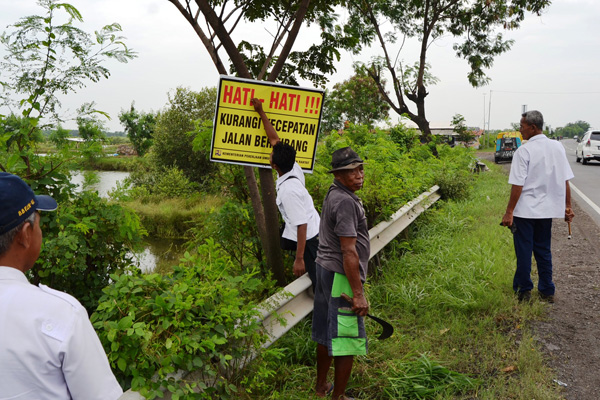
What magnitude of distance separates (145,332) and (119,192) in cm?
166

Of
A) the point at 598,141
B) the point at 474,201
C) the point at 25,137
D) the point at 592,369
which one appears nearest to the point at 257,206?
the point at 25,137

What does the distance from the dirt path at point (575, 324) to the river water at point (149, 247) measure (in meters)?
3.40

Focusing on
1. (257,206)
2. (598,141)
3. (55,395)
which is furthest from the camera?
(598,141)

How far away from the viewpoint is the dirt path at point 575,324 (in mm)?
3629

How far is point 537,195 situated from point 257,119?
3062 mm

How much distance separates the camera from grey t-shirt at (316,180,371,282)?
3184mm

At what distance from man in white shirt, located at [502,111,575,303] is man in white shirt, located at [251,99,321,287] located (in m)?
2.34

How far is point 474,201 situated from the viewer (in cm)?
1076

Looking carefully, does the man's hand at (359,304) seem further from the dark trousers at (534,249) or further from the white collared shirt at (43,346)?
the dark trousers at (534,249)

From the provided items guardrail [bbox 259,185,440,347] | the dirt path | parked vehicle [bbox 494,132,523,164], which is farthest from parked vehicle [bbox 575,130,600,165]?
guardrail [bbox 259,185,440,347]

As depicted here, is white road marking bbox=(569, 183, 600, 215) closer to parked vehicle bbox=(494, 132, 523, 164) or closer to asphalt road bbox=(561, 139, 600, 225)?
asphalt road bbox=(561, 139, 600, 225)

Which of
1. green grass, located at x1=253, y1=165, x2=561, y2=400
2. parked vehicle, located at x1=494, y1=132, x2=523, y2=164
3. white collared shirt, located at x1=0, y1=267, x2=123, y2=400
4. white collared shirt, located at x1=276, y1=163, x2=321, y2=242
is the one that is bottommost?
green grass, located at x1=253, y1=165, x2=561, y2=400

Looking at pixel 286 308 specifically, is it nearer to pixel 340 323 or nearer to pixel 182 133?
pixel 340 323

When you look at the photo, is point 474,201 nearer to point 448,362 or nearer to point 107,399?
point 448,362
